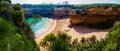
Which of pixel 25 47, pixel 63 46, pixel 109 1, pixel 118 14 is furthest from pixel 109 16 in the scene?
pixel 25 47

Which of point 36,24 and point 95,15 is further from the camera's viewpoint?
point 36,24

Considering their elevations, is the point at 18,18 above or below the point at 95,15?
above

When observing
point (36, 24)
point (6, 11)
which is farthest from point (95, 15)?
point (6, 11)

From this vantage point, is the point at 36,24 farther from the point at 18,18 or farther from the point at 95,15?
the point at 18,18

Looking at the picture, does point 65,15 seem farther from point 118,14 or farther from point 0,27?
point 0,27

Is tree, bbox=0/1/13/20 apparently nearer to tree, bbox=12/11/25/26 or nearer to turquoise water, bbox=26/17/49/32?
tree, bbox=12/11/25/26

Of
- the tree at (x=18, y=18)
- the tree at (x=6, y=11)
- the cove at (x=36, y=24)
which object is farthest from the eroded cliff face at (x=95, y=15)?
the tree at (x=6, y=11)

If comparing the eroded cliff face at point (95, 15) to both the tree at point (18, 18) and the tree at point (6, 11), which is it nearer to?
the tree at point (18, 18)

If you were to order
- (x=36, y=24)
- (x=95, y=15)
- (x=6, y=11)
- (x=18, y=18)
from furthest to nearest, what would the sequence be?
(x=36, y=24) → (x=95, y=15) → (x=18, y=18) → (x=6, y=11)

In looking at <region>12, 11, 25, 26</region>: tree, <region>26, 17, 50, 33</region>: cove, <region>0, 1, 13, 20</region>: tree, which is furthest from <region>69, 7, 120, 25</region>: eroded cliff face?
<region>0, 1, 13, 20</region>: tree
